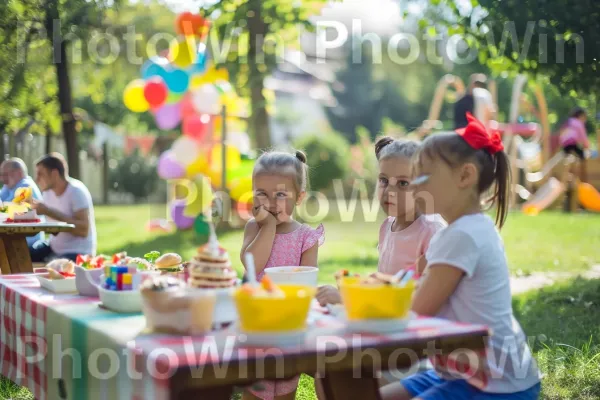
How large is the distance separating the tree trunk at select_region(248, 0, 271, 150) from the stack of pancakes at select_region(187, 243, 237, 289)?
7218 millimetres

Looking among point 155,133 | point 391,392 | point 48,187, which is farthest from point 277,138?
point 391,392

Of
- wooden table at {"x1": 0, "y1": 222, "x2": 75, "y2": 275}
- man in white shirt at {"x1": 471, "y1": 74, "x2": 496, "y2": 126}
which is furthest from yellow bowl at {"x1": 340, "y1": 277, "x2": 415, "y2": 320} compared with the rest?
man in white shirt at {"x1": 471, "y1": 74, "x2": 496, "y2": 126}

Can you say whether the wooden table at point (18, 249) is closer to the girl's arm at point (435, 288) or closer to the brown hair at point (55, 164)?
the brown hair at point (55, 164)

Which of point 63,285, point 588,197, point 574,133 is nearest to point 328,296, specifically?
point 63,285

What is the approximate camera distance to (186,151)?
463 inches

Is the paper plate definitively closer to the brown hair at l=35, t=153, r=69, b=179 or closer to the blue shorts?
the blue shorts

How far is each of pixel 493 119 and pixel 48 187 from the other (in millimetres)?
8841

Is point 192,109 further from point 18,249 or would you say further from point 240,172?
point 18,249

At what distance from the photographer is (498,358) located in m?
2.29

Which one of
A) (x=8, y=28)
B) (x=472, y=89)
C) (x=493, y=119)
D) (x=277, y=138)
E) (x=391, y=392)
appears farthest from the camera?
(x=277, y=138)

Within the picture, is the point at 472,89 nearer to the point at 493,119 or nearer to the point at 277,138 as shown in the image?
the point at 493,119

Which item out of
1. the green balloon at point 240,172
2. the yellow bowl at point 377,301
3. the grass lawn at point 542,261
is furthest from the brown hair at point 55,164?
the green balloon at point 240,172

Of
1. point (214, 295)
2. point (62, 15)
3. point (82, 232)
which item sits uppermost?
point (62, 15)

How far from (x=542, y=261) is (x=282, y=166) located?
692 centimetres
